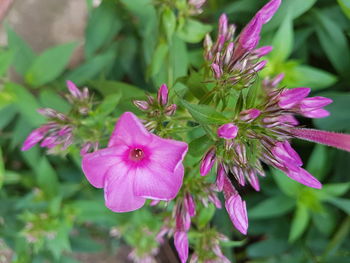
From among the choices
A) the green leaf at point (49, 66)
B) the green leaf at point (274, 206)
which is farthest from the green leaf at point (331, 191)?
the green leaf at point (49, 66)

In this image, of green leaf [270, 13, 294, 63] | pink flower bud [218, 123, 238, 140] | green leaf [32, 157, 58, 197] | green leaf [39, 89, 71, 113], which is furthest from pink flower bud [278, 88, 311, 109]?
green leaf [32, 157, 58, 197]

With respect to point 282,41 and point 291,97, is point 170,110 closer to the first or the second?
point 291,97

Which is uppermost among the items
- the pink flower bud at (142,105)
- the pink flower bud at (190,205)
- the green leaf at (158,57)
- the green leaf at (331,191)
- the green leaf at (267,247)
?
the pink flower bud at (142,105)

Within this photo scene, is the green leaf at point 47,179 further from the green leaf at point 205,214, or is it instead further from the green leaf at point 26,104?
the green leaf at point 205,214

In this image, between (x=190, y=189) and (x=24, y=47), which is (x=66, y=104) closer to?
(x=24, y=47)

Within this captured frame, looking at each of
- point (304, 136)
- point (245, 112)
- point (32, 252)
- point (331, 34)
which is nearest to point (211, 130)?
point (245, 112)

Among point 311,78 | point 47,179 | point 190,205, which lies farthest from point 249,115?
point 47,179
